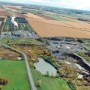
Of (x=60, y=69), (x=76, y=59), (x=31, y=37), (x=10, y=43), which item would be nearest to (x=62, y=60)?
(x=76, y=59)

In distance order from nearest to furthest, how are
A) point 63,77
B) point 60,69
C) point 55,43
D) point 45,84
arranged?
point 45,84
point 63,77
point 60,69
point 55,43

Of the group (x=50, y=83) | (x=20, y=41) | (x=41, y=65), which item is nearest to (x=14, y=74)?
(x=50, y=83)

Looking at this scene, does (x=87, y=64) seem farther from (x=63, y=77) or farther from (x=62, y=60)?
(x=63, y=77)

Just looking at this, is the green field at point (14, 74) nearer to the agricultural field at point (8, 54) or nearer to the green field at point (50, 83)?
the green field at point (50, 83)

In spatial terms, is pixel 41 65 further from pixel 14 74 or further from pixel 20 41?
pixel 20 41

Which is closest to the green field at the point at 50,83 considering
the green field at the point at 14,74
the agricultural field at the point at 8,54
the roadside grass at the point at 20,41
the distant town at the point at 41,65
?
the distant town at the point at 41,65

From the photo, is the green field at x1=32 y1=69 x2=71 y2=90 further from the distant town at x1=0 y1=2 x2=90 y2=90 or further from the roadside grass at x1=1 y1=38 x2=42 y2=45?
the roadside grass at x1=1 y1=38 x2=42 y2=45
